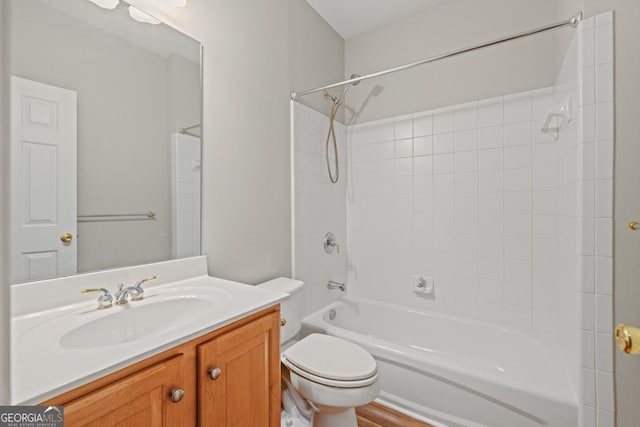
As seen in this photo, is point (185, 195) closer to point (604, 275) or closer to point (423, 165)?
point (423, 165)

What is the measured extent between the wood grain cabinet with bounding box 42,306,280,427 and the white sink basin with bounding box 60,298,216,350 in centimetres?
10

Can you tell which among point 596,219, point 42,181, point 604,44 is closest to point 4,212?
point 42,181

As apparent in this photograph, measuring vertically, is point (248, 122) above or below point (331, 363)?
above

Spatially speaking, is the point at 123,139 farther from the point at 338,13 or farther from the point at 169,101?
the point at 338,13

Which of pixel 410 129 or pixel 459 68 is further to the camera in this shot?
pixel 410 129

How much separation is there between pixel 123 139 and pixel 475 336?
7.50 feet

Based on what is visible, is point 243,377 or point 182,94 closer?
→ point 243,377

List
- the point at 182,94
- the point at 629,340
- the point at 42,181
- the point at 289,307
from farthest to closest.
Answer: the point at 289,307, the point at 182,94, the point at 42,181, the point at 629,340

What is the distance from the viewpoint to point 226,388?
875 millimetres

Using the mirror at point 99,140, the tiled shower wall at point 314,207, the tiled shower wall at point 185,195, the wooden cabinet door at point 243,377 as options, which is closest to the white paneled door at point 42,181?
the mirror at point 99,140

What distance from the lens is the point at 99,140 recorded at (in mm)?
1078

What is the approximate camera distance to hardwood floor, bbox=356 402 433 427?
1560mm

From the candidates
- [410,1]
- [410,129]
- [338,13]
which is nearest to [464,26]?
[410,1]

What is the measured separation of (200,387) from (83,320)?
41cm
